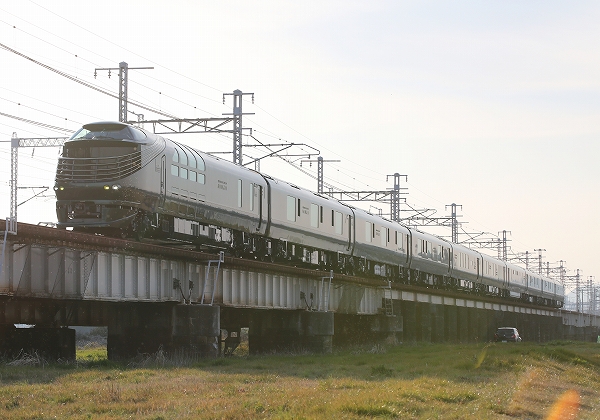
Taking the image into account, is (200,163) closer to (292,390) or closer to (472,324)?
(292,390)

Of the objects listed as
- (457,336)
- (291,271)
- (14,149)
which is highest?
(14,149)

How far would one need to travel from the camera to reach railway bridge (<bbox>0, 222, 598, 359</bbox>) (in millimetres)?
23688

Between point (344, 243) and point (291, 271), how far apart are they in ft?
28.5

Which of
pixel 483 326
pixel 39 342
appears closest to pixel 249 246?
pixel 39 342

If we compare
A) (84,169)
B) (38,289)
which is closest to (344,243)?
Answer: (84,169)

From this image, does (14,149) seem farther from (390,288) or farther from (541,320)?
(541,320)

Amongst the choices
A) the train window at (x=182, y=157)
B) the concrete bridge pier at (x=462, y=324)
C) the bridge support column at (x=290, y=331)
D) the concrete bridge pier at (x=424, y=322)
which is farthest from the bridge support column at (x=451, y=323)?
the train window at (x=182, y=157)

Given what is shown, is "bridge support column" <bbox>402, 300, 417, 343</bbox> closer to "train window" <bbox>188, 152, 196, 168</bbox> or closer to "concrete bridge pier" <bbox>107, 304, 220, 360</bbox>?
"concrete bridge pier" <bbox>107, 304, 220, 360</bbox>

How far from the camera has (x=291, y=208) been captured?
38156 millimetres

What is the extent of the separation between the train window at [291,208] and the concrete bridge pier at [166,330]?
343 inches

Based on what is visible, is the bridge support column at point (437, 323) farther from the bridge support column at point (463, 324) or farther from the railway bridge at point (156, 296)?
the railway bridge at point (156, 296)

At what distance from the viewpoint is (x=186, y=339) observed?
95.6 ft

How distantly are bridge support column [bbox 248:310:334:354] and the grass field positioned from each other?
7103 millimetres

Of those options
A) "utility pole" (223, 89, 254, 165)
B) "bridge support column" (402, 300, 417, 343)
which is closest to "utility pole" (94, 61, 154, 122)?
"utility pole" (223, 89, 254, 165)
